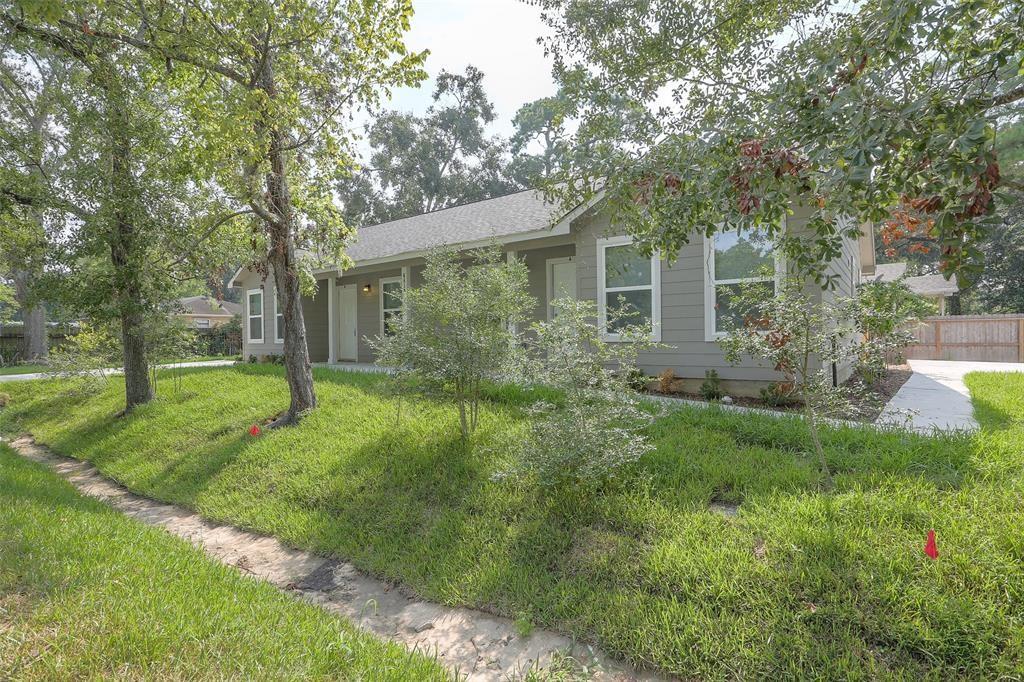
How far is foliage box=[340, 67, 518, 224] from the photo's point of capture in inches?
1202

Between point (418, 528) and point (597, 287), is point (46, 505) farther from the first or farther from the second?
point (597, 287)

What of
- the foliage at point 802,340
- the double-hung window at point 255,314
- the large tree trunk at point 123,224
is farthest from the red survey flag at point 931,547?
the double-hung window at point 255,314

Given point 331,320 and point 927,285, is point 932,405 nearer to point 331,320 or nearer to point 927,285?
point 331,320

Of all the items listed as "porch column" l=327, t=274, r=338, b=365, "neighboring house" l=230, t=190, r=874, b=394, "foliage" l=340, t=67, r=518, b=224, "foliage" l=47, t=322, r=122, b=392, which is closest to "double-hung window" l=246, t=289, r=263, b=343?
"neighboring house" l=230, t=190, r=874, b=394

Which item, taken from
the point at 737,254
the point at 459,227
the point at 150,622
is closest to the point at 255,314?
the point at 459,227

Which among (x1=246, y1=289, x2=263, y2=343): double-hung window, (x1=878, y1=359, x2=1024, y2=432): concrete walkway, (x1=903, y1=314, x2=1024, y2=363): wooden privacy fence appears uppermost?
(x1=246, y1=289, x2=263, y2=343): double-hung window

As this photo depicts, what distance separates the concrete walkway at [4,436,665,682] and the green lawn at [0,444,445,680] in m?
0.32

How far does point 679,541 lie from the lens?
3.42 metres

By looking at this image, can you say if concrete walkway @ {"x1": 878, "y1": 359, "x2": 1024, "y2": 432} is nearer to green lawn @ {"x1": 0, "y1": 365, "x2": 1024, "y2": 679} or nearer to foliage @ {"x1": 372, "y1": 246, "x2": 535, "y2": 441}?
green lawn @ {"x1": 0, "y1": 365, "x2": 1024, "y2": 679}

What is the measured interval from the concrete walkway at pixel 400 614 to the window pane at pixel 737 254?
5.81 meters

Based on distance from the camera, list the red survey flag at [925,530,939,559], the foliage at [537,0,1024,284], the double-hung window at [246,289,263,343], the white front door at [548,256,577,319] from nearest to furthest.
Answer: the foliage at [537,0,1024,284]
the red survey flag at [925,530,939,559]
the white front door at [548,256,577,319]
the double-hung window at [246,289,263,343]

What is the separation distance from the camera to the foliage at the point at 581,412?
4004mm

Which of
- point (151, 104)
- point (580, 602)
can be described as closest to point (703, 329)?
point (580, 602)

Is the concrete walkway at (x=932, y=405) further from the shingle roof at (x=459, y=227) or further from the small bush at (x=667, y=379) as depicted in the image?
the shingle roof at (x=459, y=227)
